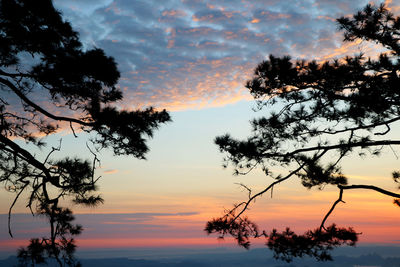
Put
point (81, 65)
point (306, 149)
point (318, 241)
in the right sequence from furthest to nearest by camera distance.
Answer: point (306, 149)
point (318, 241)
point (81, 65)

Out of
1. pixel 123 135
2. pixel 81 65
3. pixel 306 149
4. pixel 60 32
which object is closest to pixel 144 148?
pixel 123 135

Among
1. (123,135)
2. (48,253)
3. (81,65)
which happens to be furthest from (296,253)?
(81,65)

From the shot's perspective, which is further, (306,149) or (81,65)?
(306,149)

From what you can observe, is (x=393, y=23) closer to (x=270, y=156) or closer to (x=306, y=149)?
(x=306, y=149)

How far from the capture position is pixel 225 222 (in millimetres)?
5844

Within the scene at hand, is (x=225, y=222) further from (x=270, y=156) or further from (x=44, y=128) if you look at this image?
(x=44, y=128)

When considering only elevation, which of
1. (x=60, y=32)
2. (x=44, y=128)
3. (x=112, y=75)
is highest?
(x=60, y=32)

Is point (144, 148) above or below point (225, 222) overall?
above

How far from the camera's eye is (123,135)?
5629mm

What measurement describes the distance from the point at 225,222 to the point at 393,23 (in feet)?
14.3

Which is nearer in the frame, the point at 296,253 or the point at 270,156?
the point at 296,253

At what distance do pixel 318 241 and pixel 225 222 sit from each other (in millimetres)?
1502

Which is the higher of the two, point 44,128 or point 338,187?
point 44,128

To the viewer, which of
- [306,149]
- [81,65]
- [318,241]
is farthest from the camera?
[306,149]
